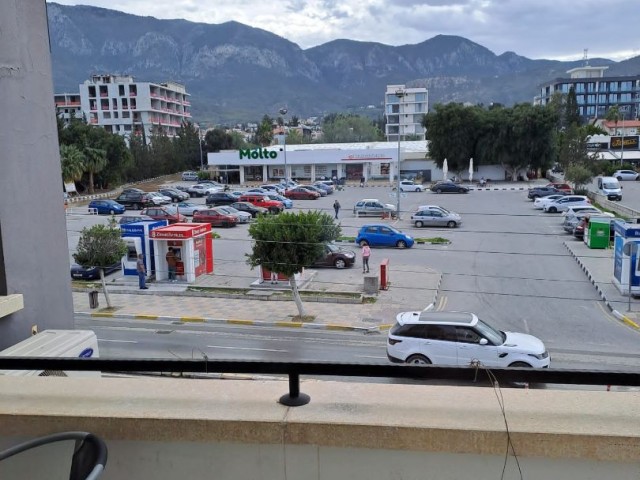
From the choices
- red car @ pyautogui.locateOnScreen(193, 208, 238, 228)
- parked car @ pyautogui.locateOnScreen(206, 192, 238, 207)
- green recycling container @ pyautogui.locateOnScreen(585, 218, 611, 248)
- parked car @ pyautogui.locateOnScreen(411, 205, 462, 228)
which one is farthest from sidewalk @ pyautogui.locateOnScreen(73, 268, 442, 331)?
parked car @ pyautogui.locateOnScreen(206, 192, 238, 207)

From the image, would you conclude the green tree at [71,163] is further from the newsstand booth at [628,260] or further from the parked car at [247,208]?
the newsstand booth at [628,260]

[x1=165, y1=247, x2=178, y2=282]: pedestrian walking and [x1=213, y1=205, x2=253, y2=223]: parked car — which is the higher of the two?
[x1=213, y1=205, x2=253, y2=223]: parked car

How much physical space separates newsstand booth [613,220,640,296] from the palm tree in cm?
3517

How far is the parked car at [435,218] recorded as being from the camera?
2667 cm

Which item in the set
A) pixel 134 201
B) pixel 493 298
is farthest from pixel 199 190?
pixel 493 298

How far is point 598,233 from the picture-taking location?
21.2 meters

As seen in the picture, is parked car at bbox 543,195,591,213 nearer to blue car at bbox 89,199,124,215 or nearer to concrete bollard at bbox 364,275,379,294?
concrete bollard at bbox 364,275,379,294

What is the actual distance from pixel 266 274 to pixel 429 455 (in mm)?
16828

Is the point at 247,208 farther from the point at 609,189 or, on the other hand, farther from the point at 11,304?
the point at 11,304

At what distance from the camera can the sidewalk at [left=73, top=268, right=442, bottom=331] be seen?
14508 mm

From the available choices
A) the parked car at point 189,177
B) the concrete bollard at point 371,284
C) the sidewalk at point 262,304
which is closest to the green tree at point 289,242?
the sidewalk at point 262,304

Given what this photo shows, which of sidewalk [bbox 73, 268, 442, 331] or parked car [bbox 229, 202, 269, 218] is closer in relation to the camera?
sidewalk [bbox 73, 268, 442, 331]

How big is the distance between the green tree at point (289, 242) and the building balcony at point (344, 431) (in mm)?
12973

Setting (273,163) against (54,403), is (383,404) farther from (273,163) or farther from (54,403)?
(273,163)
